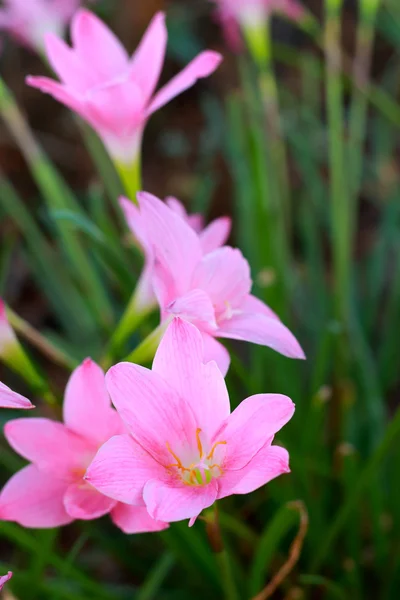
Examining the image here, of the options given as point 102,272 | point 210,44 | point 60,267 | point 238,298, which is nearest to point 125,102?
point 238,298

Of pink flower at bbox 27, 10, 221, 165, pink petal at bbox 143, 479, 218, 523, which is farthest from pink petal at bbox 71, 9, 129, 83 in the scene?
pink petal at bbox 143, 479, 218, 523

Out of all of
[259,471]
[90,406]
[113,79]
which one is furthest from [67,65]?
[259,471]

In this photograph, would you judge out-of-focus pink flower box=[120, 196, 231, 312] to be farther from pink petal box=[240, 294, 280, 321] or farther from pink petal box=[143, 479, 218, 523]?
pink petal box=[143, 479, 218, 523]

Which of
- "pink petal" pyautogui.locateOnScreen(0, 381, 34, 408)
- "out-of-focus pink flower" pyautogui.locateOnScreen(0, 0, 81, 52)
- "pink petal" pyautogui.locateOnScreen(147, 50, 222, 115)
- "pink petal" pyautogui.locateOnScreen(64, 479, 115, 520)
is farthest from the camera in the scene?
"out-of-focus pink flower" pyautogui.locateOnScreen(0, 0, 81, 52)

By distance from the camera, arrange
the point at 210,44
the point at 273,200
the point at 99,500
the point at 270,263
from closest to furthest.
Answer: the point at 99,500 → the point at 270,263 → the point at 273,200 → the point at 210,44

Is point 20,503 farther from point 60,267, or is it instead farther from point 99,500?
point 60,267
